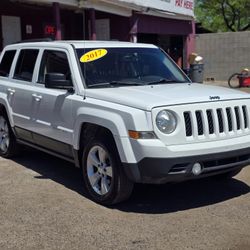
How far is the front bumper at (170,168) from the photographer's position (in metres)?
5.13

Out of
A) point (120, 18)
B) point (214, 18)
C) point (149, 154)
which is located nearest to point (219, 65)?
point (120, 18)

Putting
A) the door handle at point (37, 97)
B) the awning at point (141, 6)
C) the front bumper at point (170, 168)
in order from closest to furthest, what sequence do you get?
the front bumper at point (170, 168)
the door handle at point (37, 97)
the awning at point (141, 6)

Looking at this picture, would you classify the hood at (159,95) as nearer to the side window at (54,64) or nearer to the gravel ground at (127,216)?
the side window at (54,64)

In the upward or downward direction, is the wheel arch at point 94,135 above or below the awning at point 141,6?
below

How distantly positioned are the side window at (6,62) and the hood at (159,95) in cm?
251

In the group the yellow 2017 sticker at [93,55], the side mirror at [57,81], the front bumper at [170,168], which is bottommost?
the front bumper at [170,168]

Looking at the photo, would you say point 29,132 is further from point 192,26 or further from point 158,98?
point 192,26

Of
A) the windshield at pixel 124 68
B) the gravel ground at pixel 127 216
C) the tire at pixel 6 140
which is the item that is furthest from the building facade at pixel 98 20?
the gravel ground at pixel 127 216

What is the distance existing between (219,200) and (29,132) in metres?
2.79

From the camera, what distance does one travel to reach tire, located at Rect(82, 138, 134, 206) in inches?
215

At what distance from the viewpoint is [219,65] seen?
2688 cm

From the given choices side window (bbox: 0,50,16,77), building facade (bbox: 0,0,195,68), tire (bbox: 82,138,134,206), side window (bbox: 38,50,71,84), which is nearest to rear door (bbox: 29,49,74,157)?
side window (bbox: 38,50,71,84)

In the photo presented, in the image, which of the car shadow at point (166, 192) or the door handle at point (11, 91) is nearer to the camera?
the car shadow at point (166, 192)

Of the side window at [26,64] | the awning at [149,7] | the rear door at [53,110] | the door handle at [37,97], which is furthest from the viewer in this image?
the awning at [149,7]
